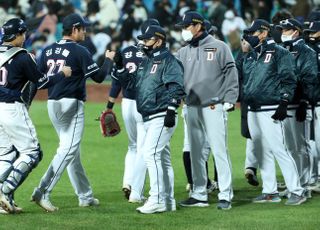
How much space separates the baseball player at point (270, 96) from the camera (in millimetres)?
10250

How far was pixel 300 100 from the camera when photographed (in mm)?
10992

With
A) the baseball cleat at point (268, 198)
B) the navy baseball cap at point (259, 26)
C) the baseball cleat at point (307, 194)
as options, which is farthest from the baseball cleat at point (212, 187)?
the navy baseball cap at point (259, 26)

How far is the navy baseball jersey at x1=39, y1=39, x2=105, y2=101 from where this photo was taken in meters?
10.2

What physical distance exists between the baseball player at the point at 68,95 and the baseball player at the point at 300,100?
2257mm

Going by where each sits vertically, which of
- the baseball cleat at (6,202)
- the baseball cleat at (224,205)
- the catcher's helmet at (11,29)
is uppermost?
the catcher's helmet at (11,29)

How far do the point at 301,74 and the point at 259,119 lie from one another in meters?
0.83

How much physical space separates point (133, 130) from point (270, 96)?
183cm

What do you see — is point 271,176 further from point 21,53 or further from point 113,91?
point 21,53

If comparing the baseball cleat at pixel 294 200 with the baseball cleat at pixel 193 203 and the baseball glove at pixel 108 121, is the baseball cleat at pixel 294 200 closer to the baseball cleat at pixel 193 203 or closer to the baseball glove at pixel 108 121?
the baseball cleat at pixel 193 203

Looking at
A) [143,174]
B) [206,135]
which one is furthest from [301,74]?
[143,174]

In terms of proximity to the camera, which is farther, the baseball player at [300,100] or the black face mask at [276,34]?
the black face mask at [276,34]

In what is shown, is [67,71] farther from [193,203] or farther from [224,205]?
[224,205]

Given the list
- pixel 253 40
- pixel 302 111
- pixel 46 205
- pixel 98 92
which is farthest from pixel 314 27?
pixel 98 92

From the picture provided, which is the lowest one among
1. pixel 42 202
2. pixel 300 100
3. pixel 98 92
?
pixel 98 92
